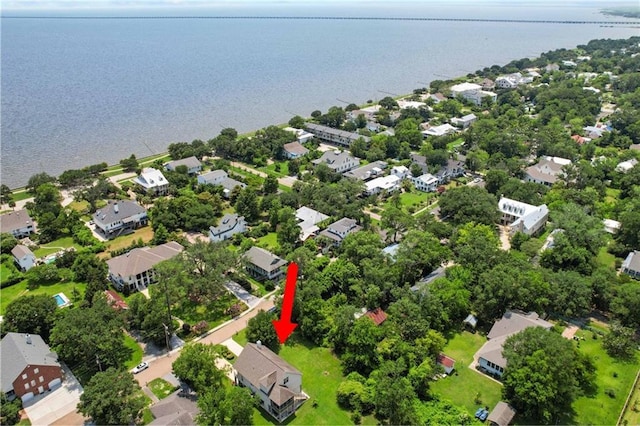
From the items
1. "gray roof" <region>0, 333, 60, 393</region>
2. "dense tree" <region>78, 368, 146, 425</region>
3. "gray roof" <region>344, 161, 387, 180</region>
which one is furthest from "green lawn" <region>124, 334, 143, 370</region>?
"gray roof" <region>344, 161, 387, 180</region>

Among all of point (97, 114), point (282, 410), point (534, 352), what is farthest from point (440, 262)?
point (97, 114)

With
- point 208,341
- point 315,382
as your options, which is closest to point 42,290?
point 208,341

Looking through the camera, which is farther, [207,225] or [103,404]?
[207,225]

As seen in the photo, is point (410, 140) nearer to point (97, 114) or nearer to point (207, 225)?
point (207, 225)

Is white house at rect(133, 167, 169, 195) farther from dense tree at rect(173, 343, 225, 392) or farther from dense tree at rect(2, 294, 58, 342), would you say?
dense tree at rect(173, 343, 225, 392)

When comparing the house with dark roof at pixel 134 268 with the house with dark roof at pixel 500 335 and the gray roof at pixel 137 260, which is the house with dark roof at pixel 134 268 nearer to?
the gray roof at pixel 137 260

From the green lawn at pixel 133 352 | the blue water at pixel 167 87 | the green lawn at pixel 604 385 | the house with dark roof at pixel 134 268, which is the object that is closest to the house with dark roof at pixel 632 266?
the green lawn at pixel 604 385
